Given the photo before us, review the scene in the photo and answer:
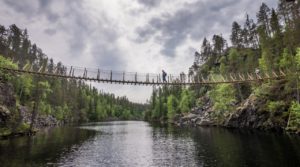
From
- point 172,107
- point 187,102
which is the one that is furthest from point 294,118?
point 172,107

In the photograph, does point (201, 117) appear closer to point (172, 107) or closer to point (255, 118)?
point (255, 118)

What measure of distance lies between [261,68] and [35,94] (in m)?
59.2

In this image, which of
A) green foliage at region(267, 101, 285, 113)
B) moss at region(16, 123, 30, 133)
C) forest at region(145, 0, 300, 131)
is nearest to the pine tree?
forest at region(145, 0, 300, 131)

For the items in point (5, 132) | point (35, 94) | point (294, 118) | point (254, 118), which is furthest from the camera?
point (35, 94)

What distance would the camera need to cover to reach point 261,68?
167ft

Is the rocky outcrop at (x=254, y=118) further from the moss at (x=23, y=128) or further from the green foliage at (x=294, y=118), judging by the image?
the moss at (x=23, y=128)

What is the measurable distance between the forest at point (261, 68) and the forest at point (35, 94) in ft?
114

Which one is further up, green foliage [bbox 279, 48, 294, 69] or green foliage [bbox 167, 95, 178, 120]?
green foliage [bbox 279, 48, 294, 69]

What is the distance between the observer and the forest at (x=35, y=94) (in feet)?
145

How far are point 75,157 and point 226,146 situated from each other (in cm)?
1772

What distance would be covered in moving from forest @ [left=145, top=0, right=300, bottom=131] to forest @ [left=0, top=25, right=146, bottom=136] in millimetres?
34873

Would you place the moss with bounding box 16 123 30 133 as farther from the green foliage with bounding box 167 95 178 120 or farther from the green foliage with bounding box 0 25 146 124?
the green foliage with bounding box 167 95 178 120

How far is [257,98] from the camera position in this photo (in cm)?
4794

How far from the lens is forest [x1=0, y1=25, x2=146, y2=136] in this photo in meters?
44.1
